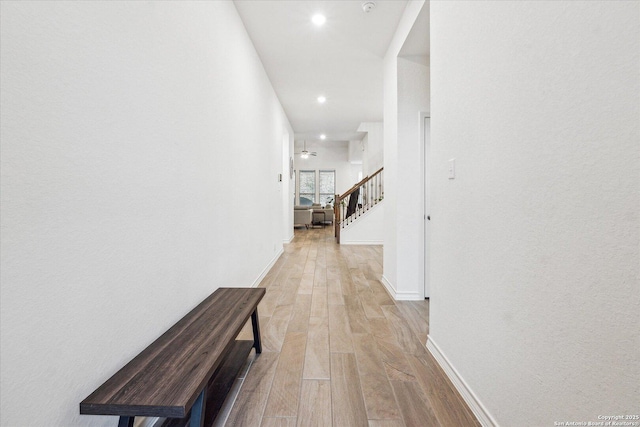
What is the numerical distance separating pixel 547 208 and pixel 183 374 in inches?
53.1

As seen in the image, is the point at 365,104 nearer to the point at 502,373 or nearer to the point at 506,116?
the point at 506,116

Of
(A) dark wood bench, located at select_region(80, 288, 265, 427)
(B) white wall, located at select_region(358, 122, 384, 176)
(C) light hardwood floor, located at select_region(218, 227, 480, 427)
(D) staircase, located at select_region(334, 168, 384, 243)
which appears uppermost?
(B) white wall, located at select_region(358, 122, 384, 176)

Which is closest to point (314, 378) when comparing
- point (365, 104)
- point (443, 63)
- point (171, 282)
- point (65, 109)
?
point (171, 282)

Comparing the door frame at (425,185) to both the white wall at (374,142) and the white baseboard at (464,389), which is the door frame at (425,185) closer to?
the white baseboard at (464,389)

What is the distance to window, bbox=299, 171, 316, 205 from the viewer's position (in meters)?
12.5

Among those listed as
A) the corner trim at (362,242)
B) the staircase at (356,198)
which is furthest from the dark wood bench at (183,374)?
the staircase at (356,198)

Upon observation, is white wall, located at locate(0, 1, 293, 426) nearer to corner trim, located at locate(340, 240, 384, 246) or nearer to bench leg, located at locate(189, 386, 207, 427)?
bench leg, located at locate(189, 386, 207, 427)

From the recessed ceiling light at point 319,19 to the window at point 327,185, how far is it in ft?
31.2

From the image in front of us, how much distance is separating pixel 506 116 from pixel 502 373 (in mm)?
1023

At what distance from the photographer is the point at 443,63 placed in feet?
5.70

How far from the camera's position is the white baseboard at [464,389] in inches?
49.5

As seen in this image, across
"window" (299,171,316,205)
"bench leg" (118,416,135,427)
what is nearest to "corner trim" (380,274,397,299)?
"bench leg" (118,416,135,427)

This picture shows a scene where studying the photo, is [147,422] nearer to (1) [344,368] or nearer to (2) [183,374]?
(2) [183,374]

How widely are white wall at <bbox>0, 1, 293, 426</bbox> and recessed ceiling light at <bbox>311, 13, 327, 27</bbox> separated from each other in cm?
120
